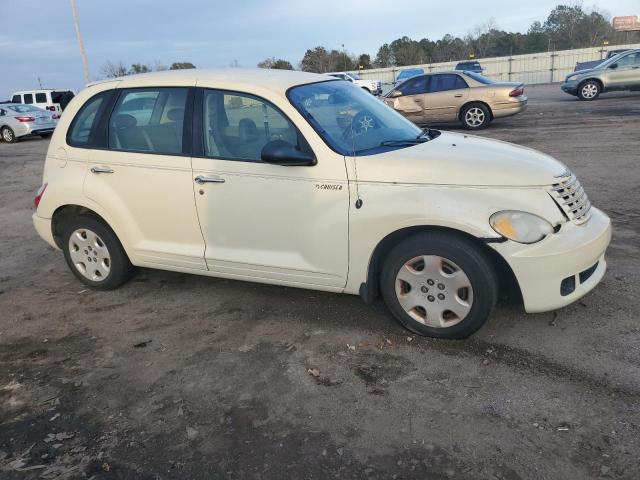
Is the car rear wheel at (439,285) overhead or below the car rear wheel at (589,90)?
below

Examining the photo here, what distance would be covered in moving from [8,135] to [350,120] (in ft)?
69.0

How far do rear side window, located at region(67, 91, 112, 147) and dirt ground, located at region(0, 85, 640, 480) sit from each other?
1374 millimetres

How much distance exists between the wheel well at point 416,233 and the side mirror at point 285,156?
2.49 feet

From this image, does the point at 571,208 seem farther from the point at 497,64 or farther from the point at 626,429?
the point at 497,64

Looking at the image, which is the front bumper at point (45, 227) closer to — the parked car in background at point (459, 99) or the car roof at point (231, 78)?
the car roof at point (231, 78)

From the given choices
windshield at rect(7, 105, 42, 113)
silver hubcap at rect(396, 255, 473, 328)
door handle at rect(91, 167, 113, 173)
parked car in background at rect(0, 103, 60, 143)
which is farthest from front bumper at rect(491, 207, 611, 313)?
windshield at rect(7, 105, 42, 113)

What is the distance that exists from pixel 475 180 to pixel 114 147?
9.65ft

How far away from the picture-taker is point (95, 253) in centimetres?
486

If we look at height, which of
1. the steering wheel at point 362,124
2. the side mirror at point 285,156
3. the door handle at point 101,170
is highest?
the steering wheel at point 362,124

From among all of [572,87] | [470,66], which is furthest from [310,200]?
[470,66]

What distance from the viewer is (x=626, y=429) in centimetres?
270

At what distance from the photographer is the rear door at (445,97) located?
14.0 metres

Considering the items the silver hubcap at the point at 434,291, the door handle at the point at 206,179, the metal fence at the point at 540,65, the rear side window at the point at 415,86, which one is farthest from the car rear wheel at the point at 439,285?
the metal fence at the point at 540,65

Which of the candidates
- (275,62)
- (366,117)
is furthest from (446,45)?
(366,117)
